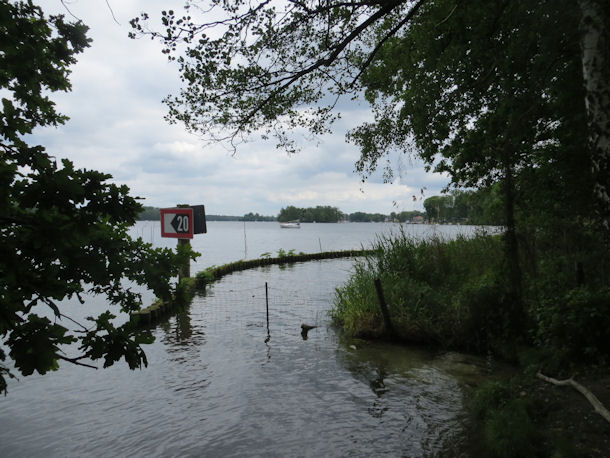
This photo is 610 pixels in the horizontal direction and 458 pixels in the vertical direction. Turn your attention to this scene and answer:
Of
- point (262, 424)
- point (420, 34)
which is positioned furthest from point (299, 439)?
point (420, 34)

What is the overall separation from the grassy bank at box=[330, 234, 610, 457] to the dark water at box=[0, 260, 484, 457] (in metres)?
0.61

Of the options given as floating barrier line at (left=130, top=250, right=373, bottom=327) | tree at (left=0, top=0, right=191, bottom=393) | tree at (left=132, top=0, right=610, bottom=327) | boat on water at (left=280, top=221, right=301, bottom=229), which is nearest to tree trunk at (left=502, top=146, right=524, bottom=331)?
tree at (left=132, top=0, right=610, bottom=327)

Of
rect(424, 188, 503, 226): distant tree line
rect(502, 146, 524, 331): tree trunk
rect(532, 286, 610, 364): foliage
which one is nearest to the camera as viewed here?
rect(532, 286, 610, 364): foliage

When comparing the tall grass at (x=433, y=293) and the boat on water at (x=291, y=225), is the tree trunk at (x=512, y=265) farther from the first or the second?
the boat on water at (x=291, y=225)

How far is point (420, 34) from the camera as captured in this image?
7.16m

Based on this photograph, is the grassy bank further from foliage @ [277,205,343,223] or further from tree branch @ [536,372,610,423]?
foliage @ [277,205,343,223]

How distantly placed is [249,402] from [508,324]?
469cm

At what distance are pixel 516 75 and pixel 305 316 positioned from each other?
7.75 metres

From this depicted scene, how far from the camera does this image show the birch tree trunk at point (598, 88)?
15.4ft

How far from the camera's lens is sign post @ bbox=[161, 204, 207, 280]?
522 inches

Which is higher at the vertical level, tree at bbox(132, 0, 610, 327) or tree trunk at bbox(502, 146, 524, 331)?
tree at bbox(132, 0, 610, 327)

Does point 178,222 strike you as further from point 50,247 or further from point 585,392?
point 50,247

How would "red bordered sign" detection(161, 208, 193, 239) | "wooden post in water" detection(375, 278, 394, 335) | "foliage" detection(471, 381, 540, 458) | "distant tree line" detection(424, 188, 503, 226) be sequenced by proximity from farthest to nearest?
"red bordered sign" detection(161, 208, 193, 239) → "distant tree line" detection(424, 188, 503, 226) → "wooden post in water" detection(375, 278, 394, 335) → "foliage" detection(471, 381, 540, 458)

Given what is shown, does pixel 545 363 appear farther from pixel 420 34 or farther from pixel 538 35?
pixel 420 34
